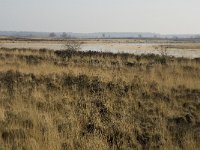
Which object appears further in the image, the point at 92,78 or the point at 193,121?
the point at 92,78

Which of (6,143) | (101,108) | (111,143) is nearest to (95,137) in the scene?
(111,143)

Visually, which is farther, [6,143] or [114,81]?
[114,81]

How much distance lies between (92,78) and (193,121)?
246 inches

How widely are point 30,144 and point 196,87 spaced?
8.62 meters

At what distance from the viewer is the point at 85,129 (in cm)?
699

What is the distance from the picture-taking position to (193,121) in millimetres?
7984

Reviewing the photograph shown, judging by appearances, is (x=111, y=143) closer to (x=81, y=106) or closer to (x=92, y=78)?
(x=81, y=106)

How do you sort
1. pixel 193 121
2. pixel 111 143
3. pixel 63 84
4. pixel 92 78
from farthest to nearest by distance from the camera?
pixel 92 78, pixel 63 84, pixel 193 121, pixel 111 143

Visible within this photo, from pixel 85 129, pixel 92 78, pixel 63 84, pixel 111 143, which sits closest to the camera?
pixel 111 143

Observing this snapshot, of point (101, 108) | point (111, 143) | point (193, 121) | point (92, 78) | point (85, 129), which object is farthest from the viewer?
point (92, 78)

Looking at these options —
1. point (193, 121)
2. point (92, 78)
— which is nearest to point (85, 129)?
point (193, 121)

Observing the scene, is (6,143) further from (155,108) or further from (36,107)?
(155,108)

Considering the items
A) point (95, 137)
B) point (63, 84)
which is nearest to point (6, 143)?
point (95, 137)

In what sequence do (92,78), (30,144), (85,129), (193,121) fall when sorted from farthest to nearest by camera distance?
(92,78) < (193,121) < (85,129) < (30,144)
